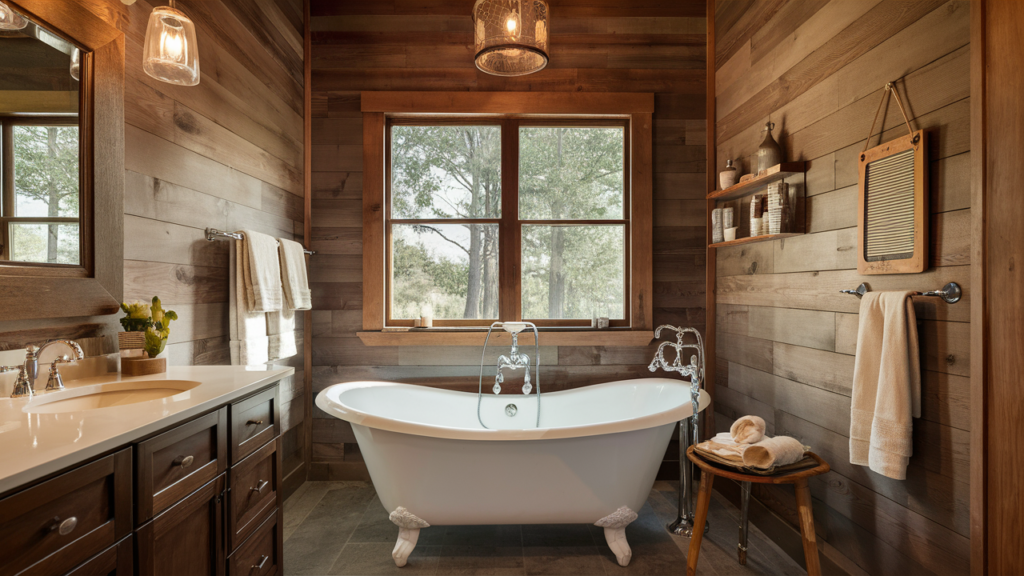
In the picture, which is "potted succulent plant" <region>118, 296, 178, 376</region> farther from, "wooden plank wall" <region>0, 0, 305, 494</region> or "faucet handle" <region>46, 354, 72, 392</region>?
"faucet handle" <region>46, 354, 72, 392</region>

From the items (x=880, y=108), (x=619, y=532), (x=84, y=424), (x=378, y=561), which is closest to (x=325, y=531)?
(x=378, y=561)

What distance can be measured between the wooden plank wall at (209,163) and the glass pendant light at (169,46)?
270 millimetres

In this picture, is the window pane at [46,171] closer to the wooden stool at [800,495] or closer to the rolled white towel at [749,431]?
the wooden stool at [800,495]

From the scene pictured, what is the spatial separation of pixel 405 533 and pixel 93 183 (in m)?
1.67

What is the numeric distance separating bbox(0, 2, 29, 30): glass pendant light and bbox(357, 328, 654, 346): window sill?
1914 millimetres

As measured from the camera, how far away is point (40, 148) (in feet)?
4.40

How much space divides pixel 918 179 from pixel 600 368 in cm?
181

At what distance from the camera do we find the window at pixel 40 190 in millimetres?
1252

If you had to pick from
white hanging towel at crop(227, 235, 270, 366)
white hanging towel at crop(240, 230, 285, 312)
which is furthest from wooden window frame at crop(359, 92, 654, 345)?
white hanging towel at crop(227, 235, 270, 366)

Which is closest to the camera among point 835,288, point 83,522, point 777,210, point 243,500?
point 83,522

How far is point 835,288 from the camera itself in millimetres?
1917

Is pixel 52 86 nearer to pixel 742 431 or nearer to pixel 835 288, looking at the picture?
pixel 742 431

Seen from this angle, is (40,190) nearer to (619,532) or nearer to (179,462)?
(179,462)

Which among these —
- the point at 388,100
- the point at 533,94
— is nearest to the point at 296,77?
the point at 388,100
